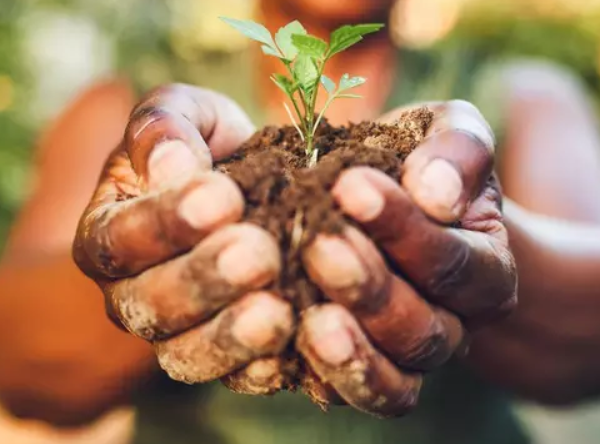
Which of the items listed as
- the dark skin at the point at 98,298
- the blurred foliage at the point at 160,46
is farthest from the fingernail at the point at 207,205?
the blurred foliage at the point at 160,46

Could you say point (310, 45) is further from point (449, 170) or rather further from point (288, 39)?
point (449, 170)

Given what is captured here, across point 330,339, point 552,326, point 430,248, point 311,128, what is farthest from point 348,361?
point 552,326

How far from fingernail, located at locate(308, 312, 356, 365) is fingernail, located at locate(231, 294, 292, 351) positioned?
35 mm

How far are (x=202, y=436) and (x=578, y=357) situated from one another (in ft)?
3.09

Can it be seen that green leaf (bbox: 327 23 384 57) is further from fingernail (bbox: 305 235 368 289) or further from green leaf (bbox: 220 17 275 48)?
fingernail (bbox: 305 235 368 289)

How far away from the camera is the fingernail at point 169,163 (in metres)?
0.86

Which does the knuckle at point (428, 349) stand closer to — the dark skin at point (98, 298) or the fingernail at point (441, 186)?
the fingernail at point (441, 186)

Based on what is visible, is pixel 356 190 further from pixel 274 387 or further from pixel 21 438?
pixel 21 438

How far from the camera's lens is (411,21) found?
4504 mm

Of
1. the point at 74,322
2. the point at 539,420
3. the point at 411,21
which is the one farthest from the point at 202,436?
the point at 411,21

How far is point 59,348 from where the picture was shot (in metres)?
1.78

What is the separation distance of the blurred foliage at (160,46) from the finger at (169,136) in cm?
85

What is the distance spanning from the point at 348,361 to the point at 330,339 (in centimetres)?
4

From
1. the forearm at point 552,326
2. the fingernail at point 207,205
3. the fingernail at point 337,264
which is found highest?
the fingernail at point 207,205
